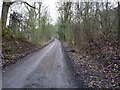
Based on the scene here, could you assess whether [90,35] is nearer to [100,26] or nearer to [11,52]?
[100,26]

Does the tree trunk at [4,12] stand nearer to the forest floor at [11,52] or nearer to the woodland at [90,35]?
the woodland at [90,35]

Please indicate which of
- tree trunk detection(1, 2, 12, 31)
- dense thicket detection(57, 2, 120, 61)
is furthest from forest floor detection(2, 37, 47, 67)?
dense thicket detection(57, 2, 120, 61)

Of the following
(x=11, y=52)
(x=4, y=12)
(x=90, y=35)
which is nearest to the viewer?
(x=11, y=52)

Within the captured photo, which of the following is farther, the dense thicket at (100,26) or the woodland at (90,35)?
the dense thicket at (100,26)

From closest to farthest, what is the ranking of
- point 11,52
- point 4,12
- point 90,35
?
point 11,52
point 90,35
point 4,12

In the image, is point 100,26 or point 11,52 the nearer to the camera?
point 11,52

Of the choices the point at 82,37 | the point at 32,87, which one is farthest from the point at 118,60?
the point at 82,37

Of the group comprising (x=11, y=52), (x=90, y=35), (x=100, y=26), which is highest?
(x=100, y=26)

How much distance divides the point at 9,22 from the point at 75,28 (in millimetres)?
9667

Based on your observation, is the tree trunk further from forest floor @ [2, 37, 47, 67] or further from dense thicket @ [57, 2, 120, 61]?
dense thicket @ [57, 2, 120, 61]

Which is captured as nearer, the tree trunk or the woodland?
the woodland

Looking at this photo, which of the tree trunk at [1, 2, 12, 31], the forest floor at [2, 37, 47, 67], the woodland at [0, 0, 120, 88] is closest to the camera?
the woodland at [0, 0, 120, 88]

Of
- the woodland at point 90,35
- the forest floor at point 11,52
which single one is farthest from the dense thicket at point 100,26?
the forest floor at point 11,52

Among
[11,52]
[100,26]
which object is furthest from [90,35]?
[11,52]
